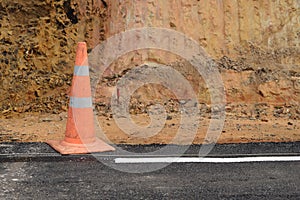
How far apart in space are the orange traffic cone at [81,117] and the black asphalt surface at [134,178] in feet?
0.91

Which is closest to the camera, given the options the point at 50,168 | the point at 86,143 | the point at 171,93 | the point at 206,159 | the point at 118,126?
the point at 50,168

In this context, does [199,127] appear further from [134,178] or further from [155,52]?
[134,178]

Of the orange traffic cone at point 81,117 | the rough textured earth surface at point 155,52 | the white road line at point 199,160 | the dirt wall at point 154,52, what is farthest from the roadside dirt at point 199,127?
the white road line at point 199,160

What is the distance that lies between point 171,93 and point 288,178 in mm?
4922

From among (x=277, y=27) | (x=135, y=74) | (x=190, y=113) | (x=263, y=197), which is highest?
(x=277, y=27)

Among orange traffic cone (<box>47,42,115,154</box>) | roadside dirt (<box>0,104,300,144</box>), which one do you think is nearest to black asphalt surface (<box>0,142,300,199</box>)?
orange traffic cone (<box>47,42,115,154</box>)

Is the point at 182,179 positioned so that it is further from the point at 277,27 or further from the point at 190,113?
the point at 277,27

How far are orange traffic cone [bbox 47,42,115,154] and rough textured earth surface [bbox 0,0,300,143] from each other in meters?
2.66

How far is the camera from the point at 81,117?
521cm

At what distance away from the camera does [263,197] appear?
144 inches

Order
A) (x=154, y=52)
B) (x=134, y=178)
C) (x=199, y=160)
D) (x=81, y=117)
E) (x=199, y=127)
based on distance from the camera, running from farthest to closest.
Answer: (x=154, y=52) → (x=199, y=127) → (x=81, y=117) → (x=199, y=160) → (x=134, y=178)

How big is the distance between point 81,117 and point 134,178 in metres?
1.36

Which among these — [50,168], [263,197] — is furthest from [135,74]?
[263,197]

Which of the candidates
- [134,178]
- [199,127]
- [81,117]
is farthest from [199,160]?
[199,127]
